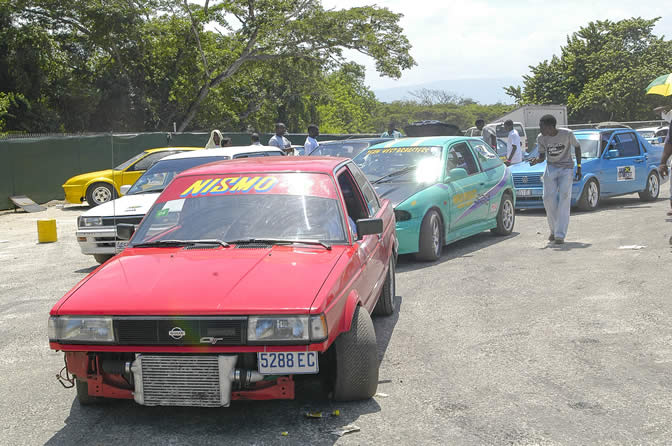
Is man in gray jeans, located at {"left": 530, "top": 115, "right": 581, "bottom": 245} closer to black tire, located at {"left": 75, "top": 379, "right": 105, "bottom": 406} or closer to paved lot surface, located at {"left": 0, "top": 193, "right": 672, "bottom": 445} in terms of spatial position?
paved lot surface, located at {"left": 0, "top": 193, "right": 672, "bottom": 445}

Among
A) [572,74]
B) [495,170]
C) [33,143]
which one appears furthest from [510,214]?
[572,74]

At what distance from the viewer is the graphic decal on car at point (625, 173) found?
15016 mm

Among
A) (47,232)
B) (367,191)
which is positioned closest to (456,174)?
(367,191)

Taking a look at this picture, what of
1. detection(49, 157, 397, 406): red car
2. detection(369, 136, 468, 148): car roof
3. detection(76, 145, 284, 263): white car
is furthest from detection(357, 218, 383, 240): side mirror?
detection(369, 136, 468, 148): car roof

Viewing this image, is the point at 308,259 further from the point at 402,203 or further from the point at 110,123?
the point at 110,123

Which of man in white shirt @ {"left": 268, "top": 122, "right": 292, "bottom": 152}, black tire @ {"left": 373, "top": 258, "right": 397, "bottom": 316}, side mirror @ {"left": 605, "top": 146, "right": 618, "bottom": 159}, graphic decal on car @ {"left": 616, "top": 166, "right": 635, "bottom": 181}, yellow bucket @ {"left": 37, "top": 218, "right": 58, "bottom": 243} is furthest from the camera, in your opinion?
man in white shirt @ {"left": 268, "top": 122, "right": 292, "bottom": 152}

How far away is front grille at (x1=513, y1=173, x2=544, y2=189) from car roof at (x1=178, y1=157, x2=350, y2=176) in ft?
29.8

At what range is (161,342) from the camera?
3.93 metres

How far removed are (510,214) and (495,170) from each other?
0.79m

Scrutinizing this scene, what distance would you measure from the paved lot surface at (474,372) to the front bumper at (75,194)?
1114 centimetres

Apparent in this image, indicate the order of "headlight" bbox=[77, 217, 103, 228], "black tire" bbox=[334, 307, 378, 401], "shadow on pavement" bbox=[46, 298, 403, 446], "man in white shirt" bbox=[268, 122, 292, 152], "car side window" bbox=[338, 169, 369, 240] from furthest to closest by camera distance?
"man in white shirt" bbox=[268, 122, 292, 152] < "headlight" bbox=[77, 217, 103, 228] < "car side window" bbox=[338, 169, 369, 240] < "black tire" bbox=[334, 307, 378, 401] < "shadow on pavement" bbox=[46, 298, 403, 446]

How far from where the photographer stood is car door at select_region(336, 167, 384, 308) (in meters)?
5.12

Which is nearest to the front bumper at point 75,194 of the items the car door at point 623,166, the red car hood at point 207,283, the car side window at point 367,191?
the car door at point 623,166

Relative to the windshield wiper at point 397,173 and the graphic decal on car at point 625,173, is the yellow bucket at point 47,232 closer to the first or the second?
the windshield wiper at point 397,173
